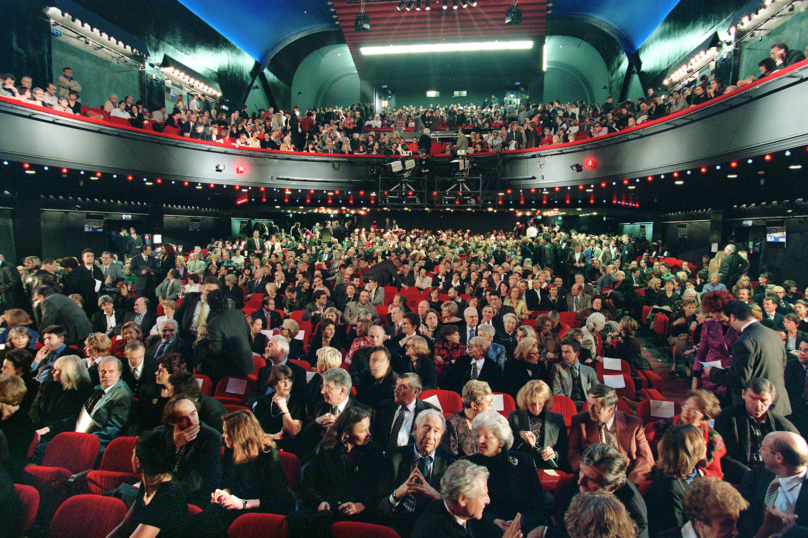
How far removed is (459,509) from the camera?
6.02 feet

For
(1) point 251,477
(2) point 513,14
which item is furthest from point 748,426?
(2) point 513,14

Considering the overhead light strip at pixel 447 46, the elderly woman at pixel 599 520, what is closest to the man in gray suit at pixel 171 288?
the elderly woman at pixel 599 520

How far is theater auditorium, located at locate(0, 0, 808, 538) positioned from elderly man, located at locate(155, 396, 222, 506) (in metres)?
0.01

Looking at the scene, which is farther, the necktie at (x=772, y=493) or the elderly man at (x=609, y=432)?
the elderly man at (x=609, y=432)

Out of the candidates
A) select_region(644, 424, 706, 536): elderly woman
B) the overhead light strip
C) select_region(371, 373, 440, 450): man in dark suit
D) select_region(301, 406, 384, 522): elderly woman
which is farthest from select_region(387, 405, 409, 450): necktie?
the overhead light strip

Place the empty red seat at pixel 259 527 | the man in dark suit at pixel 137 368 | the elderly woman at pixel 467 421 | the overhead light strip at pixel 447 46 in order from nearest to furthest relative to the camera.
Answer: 1. the empty red seat at pixel 259 527
2. the elderly woman at pixel 467 421
3. the man in dark suit at pixel 137 368
4. the overhead light strip at pixel 447 46

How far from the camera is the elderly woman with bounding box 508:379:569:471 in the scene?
2.87 m

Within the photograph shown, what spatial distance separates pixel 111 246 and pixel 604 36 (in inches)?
869

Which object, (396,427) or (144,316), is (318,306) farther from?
(396,427)

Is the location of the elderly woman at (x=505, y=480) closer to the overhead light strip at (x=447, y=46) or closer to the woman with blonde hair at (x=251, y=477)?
the woman with blonde hair at (x=251, y=477)

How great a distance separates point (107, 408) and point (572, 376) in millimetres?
3701

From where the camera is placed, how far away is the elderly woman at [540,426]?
287cm

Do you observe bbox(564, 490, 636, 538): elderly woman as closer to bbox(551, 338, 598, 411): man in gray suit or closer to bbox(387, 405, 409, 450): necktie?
bbox(387, 405, 409, 450): necktie

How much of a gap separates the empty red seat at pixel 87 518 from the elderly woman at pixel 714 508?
8.72ft
